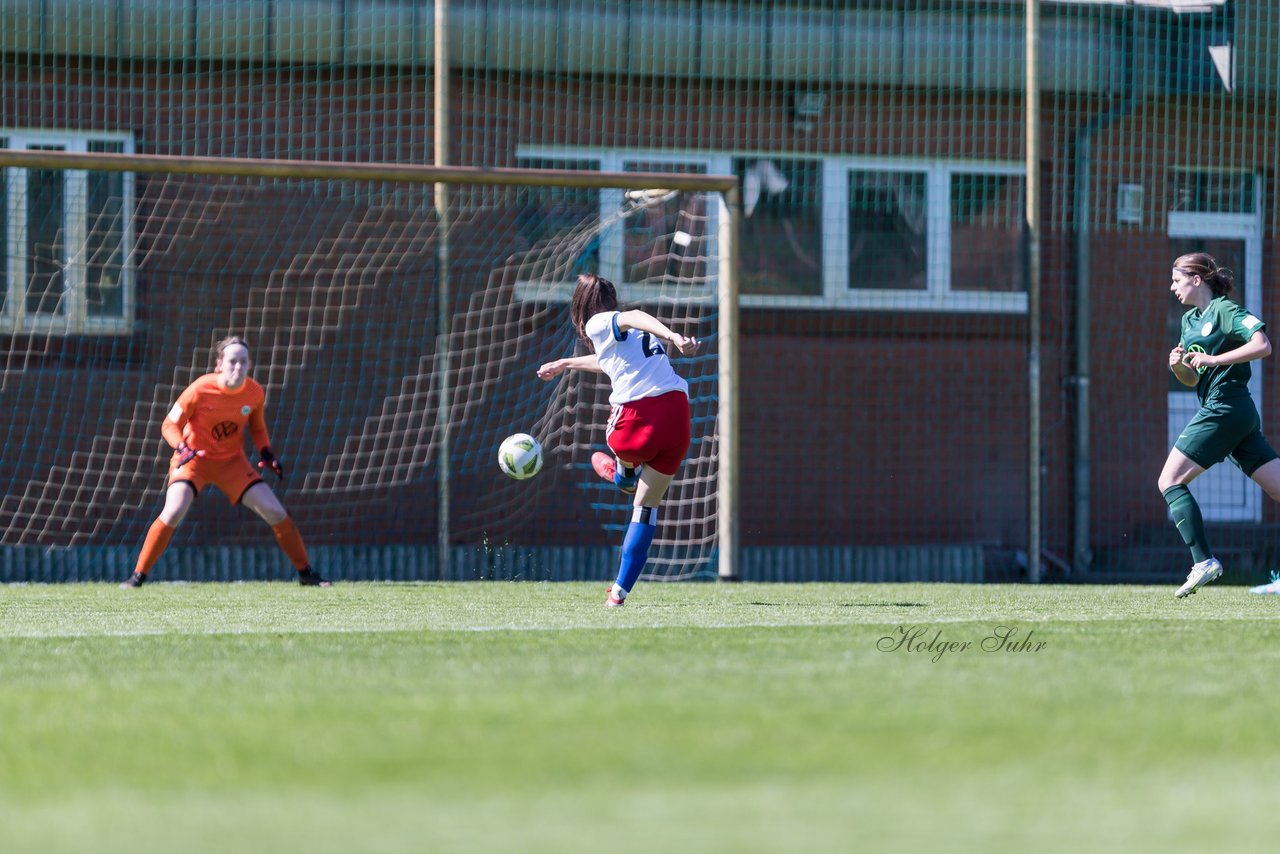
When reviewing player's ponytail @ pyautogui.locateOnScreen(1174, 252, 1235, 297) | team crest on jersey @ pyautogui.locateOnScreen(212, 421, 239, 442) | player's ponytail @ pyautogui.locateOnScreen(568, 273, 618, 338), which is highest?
player's ponytail @ pyautogui.locateOnScreen(1174, 252, 1235, 297)

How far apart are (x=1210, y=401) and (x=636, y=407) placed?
10.4 feet

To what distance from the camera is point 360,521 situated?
12.9m

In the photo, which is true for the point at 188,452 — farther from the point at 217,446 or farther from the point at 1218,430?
the point at 1218,430

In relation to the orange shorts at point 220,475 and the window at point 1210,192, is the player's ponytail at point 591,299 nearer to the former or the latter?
the orange shorts at point 220,475

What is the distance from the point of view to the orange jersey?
35.5 feet

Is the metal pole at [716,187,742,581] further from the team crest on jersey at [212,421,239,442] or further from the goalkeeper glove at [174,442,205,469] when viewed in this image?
the goalkeeper glove at [174,442,205,469]

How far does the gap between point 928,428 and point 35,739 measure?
10260 mm

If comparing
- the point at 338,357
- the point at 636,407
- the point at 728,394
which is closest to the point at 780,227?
the point at 728,394

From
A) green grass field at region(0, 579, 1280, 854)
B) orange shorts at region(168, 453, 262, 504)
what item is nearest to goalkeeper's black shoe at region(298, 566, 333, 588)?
orange shorts at region(168, 453, 262, 504)

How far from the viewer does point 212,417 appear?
1088 centimetres

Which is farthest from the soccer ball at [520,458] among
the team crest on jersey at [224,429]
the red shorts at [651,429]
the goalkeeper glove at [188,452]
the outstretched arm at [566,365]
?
the goalkeeper glove at [188,452]

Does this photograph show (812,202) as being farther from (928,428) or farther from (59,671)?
(59,671)

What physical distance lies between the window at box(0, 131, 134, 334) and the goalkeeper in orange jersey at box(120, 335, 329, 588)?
1.91 meters

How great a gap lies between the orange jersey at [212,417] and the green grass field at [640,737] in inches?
132
